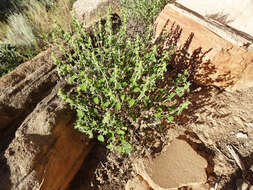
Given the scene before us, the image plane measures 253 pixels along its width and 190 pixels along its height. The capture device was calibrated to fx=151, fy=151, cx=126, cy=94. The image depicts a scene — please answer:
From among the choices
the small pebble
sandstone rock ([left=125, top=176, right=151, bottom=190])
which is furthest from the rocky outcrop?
the small pebble

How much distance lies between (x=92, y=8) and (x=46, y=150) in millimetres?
3768

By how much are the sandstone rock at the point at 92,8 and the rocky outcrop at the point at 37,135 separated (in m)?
2.27

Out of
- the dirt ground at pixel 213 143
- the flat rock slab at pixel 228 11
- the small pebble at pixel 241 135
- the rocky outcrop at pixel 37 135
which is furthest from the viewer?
the flat rock slab at pixel 228 11

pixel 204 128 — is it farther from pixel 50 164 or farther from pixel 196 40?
pixel 50 164

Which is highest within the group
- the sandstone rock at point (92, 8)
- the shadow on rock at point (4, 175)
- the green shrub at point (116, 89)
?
the sandstone rock at point (92, 8)

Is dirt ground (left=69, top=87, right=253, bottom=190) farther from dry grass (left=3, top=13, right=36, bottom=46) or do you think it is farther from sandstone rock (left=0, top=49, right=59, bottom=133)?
dry grass (left=3, top=13, right=36, bottom=46)

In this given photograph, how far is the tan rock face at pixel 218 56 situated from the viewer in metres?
1.86

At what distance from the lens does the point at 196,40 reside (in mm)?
2061

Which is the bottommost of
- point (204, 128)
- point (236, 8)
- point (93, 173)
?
point (93, 173)

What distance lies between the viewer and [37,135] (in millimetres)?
1380

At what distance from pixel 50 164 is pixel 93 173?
1.78 feet

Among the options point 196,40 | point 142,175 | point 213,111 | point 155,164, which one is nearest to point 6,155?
point 142,175

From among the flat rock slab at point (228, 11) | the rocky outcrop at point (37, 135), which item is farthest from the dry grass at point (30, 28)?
the flat rock slab at point (228, 11)

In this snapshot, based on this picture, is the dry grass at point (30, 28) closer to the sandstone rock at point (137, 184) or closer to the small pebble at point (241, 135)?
the sandstone rock at point (137, 184)
